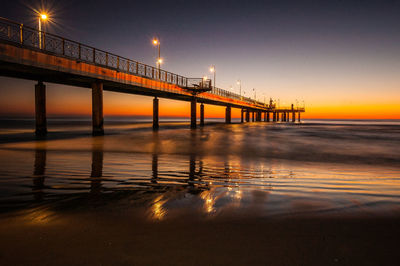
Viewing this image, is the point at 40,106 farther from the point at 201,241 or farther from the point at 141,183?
the point at 201,241

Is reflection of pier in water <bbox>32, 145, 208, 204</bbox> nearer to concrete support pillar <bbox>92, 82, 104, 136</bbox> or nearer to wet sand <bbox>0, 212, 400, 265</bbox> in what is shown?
wet sand <bbox>0, 212, 400, 265</bbox>

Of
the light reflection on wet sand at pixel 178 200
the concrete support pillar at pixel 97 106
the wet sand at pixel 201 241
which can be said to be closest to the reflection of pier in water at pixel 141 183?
the light reflection on wet sand at pixel 178 200

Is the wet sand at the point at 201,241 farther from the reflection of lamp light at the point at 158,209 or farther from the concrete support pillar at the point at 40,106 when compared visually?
the concrete support pillar at the point at 40,106

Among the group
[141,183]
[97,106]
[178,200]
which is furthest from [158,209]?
[97,106]

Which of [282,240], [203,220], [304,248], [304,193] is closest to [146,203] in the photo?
[203,220]

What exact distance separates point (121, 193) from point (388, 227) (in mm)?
4704

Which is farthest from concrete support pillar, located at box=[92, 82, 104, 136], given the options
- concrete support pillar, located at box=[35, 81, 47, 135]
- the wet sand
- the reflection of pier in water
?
the wet sand

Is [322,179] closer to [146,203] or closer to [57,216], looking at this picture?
[146,203]

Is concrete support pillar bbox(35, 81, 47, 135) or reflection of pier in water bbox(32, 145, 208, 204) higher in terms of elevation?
concrete support pillar bbox(35, 81, 47, 135)

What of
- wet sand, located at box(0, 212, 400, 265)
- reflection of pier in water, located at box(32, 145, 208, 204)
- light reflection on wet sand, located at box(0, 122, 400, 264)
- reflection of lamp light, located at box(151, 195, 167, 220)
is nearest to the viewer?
wet sand, located at box(0, 212, 400, 265)

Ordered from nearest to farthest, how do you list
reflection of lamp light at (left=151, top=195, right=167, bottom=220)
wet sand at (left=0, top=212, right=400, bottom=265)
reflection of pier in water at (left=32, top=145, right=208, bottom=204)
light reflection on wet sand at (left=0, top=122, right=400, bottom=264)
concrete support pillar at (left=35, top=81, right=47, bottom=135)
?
1. wet sand at (left=0, top=212, right=400, bottom=265)
2. light reflection on wet sand at (left=0, top=122, right=400, bottom=264)
3. reflection of lamp light at (left=151, top=195, right=167, bottom=220)
4. reflection of pier in water at (left=32, top=145, right=208, bottom=204)
5. concrete support pillar at (left=35, top=81, right=47, bottom=135)

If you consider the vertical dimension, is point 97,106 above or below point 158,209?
above

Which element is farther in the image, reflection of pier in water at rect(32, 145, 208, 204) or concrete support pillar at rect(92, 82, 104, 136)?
concrete support pillar at rect(92, 82, 104, 136)

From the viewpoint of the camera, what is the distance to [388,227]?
10.1 ft
